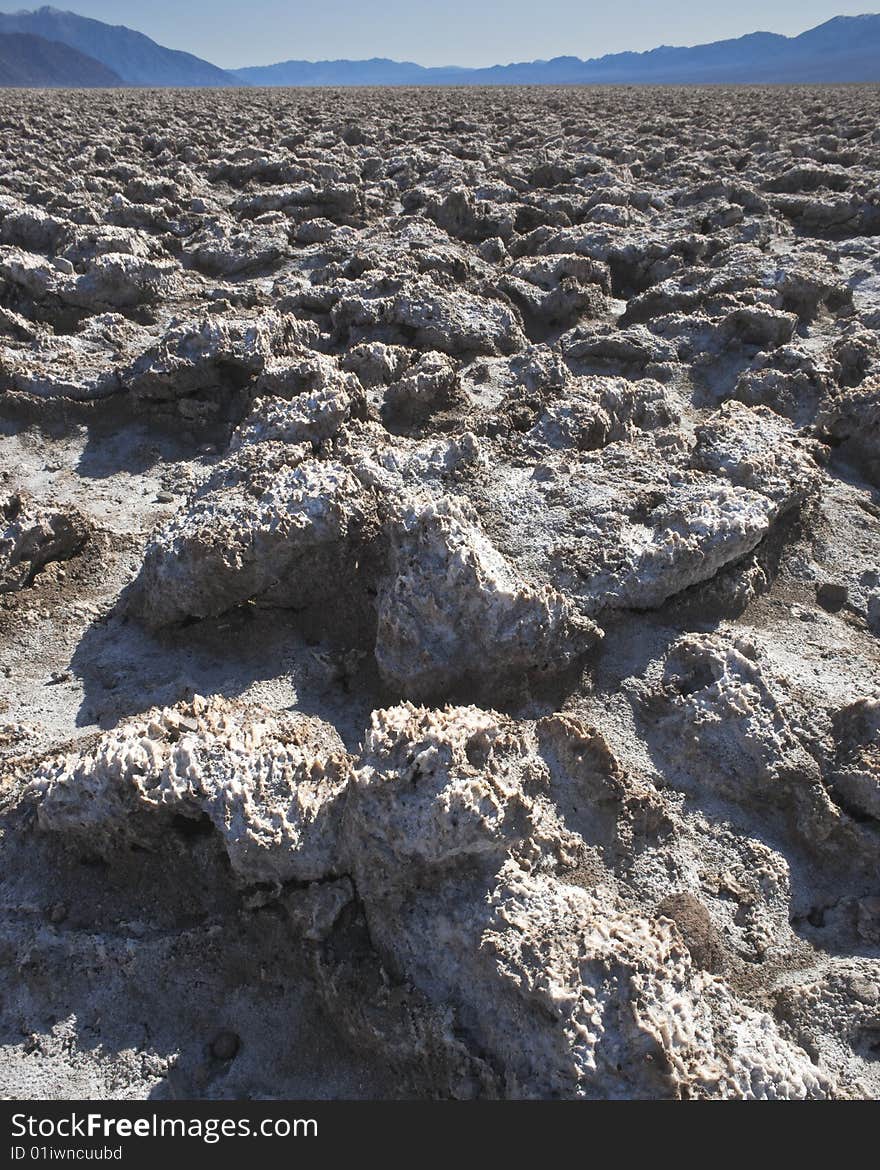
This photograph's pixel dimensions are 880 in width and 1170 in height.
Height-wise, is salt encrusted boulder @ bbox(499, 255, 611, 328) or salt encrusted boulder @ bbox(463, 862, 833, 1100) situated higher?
salt encrusted boulder @ bbox(499, 255, 611, 328)

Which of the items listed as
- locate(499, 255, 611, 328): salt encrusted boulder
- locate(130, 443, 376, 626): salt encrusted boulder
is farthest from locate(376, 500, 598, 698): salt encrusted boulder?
locate(499, 255, 611, 328): salt encrusted boulder

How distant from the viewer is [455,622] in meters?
2.67

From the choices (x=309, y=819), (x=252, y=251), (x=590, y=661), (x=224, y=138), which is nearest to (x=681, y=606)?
(x=590, y=661)

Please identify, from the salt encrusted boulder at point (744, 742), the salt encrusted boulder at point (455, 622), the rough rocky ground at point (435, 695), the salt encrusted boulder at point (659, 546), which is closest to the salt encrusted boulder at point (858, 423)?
the rough rocky ground at point (435, 695)

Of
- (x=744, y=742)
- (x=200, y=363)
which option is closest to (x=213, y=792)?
(x=744, y=742)

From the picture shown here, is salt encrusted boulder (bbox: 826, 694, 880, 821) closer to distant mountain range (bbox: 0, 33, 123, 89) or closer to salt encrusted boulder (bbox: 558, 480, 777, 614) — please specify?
salt encrusted boulder (bbox: 558, 480, 777, 614)

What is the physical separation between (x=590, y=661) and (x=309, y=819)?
1.25 meters

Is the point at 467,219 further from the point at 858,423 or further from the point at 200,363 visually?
the point at 858,423

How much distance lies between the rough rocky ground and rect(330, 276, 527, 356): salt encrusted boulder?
31 millimetres

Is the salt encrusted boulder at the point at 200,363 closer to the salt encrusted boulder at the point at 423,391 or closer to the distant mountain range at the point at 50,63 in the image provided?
the salt encrusted boulder at the point at 423,391

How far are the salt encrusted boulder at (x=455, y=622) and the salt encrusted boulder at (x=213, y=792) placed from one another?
51 cm

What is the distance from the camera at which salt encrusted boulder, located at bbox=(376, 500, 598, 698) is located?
8.75 ft

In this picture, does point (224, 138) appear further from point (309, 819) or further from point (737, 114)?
point (309, 819)

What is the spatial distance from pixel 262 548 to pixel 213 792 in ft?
3.66
